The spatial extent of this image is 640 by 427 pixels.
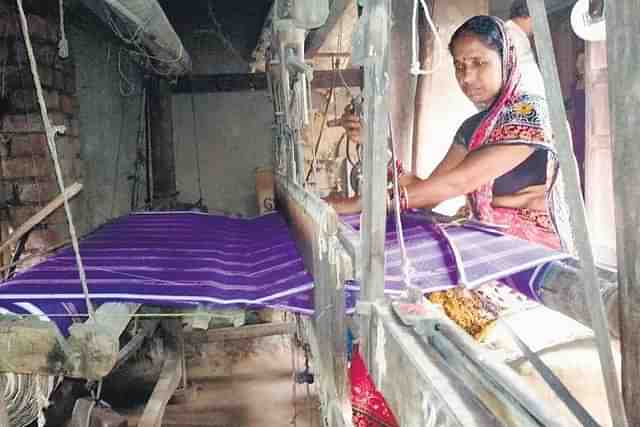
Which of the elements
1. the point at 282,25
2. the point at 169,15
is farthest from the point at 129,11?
the point at 169,15

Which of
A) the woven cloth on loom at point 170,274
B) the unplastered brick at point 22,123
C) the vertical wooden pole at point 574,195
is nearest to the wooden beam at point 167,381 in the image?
the woven cloth on loom at point 170,274

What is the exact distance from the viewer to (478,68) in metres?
2.30

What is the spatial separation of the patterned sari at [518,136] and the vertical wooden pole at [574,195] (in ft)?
5.27

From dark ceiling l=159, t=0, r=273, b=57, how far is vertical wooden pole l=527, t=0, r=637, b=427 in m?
4.62

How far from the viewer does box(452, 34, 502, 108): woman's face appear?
226 centimetres

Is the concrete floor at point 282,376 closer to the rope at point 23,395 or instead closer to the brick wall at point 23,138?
the rope at point 23,395

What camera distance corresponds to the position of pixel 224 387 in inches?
183

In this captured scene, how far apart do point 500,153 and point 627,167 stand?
1638mm

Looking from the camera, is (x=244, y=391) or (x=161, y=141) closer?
(x=244, y=391)

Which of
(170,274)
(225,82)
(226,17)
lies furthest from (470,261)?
(226,17)

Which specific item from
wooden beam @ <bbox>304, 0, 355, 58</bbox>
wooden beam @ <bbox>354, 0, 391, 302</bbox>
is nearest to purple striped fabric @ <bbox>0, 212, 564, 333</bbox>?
wooden beam @ <bbox>354, 0, 391, 302</bbox>

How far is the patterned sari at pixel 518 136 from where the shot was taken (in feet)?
6.98

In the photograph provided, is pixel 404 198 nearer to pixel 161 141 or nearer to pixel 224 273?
pixel 224 273

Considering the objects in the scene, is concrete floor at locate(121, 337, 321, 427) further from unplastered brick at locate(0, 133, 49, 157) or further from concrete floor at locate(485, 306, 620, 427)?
unplastered brick at locate(0, 133, 49, 157)
